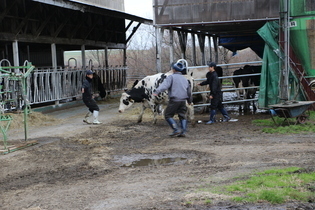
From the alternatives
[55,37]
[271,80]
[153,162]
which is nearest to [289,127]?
[271,80]

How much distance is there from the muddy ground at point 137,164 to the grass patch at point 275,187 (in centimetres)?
18

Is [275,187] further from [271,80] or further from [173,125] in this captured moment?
[271,80]

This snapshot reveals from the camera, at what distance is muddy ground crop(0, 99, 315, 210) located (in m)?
5.90

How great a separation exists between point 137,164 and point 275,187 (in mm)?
3249

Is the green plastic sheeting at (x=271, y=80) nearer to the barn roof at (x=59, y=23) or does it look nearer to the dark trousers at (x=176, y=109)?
the dark trousers at (x=176, y=109)

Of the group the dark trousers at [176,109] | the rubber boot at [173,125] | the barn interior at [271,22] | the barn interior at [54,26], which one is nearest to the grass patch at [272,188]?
the rubber boot at [173,125]

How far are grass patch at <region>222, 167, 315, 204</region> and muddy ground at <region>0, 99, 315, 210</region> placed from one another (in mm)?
181

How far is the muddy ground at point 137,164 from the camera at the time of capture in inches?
232

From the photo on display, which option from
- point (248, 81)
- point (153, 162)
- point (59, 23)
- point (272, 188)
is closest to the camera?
point (272, 188)

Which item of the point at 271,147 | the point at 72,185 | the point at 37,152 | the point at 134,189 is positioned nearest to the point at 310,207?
the point at 134,189

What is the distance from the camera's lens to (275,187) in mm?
5879

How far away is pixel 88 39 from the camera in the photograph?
24.3m

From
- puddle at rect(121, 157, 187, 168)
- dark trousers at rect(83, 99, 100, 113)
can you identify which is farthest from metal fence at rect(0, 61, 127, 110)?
puddle at rect(121, 157, 187, 168)

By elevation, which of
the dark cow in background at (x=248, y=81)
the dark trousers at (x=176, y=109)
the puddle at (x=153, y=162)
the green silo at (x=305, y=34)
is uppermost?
the green silo at (x=305, y=34)
